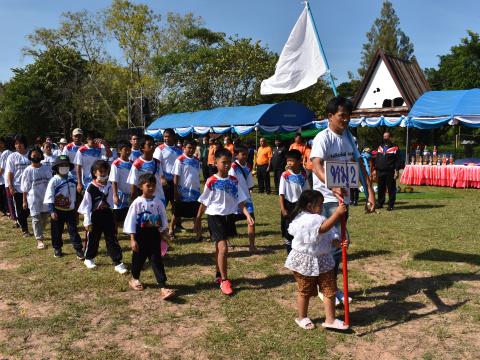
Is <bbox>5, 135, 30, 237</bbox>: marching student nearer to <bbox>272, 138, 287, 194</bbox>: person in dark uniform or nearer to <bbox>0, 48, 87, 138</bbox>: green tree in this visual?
<bbox>272, 138, 287, 194</bbox>: person in dark uniform

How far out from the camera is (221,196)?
17.9 ft

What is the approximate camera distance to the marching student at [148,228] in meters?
5.08

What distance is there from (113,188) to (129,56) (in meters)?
30.0

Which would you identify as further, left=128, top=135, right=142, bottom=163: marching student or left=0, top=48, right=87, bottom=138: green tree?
left=0, top=48, right=87, bottom=138: green tree

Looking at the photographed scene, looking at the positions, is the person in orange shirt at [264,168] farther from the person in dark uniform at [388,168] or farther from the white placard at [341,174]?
the white placard at [341,174]

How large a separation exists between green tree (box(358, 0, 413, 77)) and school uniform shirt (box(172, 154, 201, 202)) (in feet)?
173

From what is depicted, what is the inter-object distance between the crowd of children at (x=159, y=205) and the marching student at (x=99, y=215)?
0.01 metres

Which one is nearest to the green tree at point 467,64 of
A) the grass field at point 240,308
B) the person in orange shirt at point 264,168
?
the person in orange shirt at point 264,168

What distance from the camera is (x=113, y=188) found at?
6703 mm

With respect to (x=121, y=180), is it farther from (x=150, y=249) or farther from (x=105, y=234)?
(x=150, y=249)

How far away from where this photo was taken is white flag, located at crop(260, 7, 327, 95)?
6.00 m

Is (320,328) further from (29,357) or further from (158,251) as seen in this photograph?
(29,357)

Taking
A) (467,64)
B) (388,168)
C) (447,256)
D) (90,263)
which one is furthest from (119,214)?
(467,64)

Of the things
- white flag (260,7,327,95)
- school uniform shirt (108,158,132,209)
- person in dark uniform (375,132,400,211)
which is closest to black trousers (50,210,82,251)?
school uniform shirt (108,158,132,209)
